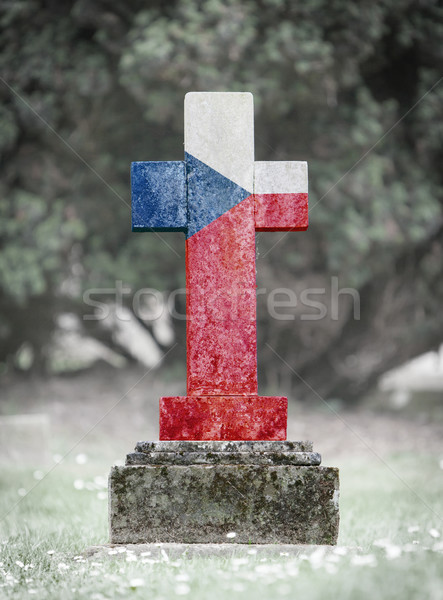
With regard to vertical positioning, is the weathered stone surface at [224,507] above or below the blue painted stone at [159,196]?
below

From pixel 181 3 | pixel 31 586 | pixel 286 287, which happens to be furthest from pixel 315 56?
pixel 31 586

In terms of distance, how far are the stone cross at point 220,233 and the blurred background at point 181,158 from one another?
4.01m

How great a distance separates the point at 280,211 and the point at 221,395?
1.01 metres

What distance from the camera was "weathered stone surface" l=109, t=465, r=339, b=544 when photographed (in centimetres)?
290

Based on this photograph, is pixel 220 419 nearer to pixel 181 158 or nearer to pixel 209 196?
pixel 209 196

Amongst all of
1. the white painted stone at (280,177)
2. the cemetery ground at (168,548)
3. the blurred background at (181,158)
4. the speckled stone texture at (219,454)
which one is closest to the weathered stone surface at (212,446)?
the speckled stone texture at (219,454)

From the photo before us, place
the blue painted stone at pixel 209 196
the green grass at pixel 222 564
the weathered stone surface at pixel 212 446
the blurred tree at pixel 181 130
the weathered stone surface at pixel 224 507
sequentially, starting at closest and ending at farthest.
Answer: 1. the green grass at pixel 222 564
2. the weathered stone surface at pixel 224 507
3. the weathered stone surface at pixel 212 446
4. the blue painted stone at pixel 209 196
5. the blurred tree at pixel 181 130

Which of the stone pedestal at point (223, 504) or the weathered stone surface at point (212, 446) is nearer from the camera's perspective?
the stone pedestal at point (223, 504)

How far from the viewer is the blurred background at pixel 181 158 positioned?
7250 millimetres

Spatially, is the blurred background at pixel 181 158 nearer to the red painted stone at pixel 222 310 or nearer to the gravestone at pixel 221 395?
the gravestone at pixel 221 395

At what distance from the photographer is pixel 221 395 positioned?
323 centimetres

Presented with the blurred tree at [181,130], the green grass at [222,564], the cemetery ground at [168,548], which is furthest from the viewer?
the blurred tree at [181,130]

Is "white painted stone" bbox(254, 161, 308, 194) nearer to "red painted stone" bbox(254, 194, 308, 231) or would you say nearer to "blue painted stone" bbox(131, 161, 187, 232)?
"red painted stone" bbox(254, 194, 308, 231)

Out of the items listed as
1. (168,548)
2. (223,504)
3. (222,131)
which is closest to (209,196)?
(222,131)
